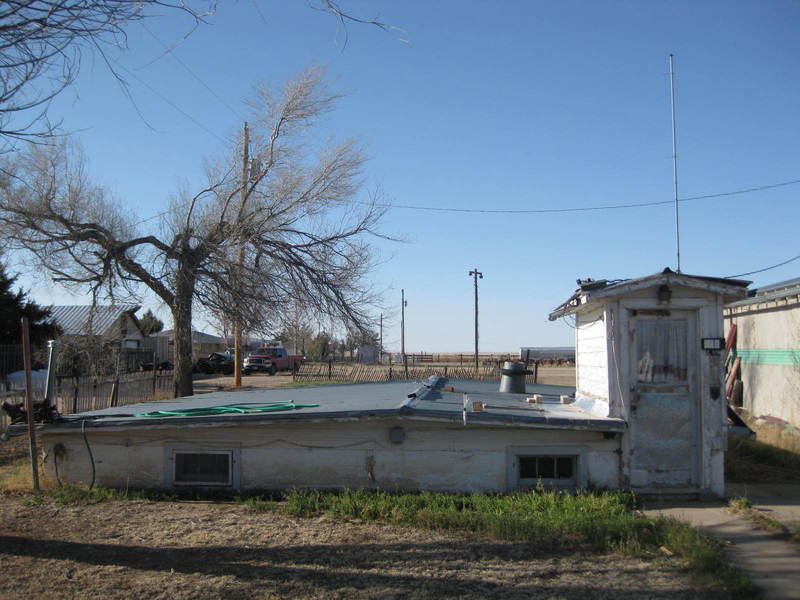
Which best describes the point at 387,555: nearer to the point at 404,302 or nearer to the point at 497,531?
the point at 497,531

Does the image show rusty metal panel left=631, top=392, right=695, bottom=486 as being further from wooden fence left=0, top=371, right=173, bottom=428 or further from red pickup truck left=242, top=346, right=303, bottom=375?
red pickup truck left=242, top=346, right=303, bottom=375

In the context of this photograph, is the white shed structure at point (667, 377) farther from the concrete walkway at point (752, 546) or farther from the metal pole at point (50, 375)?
the metal pole at point (50, 375)

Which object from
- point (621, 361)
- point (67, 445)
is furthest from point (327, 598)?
point (67, 445)

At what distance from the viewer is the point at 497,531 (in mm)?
6109

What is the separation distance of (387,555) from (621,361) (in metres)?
3.73

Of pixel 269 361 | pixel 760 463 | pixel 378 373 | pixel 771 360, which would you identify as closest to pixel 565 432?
pixel 760 463

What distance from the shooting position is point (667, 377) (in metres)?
7.85

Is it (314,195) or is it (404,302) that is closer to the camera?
(314,195)

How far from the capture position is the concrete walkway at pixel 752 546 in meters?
4.89

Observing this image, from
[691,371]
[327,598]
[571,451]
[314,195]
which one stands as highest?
[314,195]

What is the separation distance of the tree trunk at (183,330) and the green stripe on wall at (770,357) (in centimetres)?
1269

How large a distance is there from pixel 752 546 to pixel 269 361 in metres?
39.7

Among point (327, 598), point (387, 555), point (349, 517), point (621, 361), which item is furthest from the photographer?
point (621, 361)

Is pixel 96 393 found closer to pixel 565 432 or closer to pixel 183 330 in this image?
pixel 183 330
